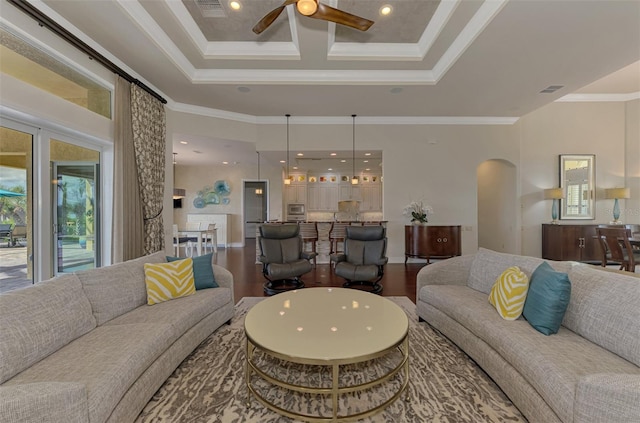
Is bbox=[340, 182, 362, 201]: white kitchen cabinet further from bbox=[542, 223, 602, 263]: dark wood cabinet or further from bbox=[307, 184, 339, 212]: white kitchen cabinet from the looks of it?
bbox=[542, 223, 602, 263]: dark wood cabinet

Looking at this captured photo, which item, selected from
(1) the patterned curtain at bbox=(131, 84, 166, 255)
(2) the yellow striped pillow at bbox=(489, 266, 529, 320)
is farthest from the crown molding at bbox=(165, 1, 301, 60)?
(2) the yellow striped pillow at bbox=(489, 266, 529, 320)

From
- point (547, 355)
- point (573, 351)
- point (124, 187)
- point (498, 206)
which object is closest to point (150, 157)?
point (124, 187)

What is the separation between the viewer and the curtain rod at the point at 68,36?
2393 millimetres

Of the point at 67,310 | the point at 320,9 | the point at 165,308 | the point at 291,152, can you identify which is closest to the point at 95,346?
the point at 67,310

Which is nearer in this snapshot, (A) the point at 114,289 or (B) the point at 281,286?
(A) the point at 114,289

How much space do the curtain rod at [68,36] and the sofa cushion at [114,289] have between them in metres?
2.48

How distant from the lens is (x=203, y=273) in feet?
8.95

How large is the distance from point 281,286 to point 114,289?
7.84ft

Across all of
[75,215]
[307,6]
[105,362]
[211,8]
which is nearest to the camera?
[105,362]

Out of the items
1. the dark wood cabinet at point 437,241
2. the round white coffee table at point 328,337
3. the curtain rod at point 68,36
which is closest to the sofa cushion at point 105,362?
the round white coffee table at point 328,337

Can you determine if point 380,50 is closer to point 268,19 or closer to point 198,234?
point 268,19

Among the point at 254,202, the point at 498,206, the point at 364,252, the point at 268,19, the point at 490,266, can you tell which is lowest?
the point at 364,252

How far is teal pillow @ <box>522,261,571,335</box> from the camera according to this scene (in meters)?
1.73

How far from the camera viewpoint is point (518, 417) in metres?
1.60
